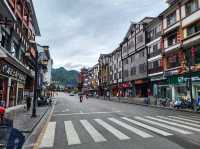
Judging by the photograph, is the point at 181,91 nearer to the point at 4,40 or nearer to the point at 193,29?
the point at 193,29

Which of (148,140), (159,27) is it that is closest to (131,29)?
(159,27)

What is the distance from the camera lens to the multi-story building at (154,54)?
39.6 m

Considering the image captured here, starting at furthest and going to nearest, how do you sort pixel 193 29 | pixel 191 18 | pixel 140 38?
pixel 140 38 → pixel 193 29 → pixel 191 18

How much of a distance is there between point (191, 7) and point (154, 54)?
1274 centimetres

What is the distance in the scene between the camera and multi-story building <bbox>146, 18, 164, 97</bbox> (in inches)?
1560

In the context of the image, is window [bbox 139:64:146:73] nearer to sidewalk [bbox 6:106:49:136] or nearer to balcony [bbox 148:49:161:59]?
balcony [bbox 148:49:161:59]

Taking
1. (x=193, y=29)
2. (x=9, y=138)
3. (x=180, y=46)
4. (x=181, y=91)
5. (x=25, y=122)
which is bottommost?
(x=25, y=122)

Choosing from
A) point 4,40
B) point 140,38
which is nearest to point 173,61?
point 140,38

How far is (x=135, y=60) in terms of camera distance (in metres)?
53.3

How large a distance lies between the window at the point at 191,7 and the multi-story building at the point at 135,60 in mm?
15282

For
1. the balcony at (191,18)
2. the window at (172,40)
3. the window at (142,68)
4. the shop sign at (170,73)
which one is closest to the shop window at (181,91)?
the shop sign at (170,73)

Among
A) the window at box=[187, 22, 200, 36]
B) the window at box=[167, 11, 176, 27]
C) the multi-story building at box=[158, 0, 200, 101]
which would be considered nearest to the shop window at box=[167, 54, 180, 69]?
the multi-story building at box=[158, 0, 200, 101]

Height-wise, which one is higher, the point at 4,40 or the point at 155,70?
the point at 4,40

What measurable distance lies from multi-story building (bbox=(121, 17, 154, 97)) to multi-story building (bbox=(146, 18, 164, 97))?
2.05 metres
